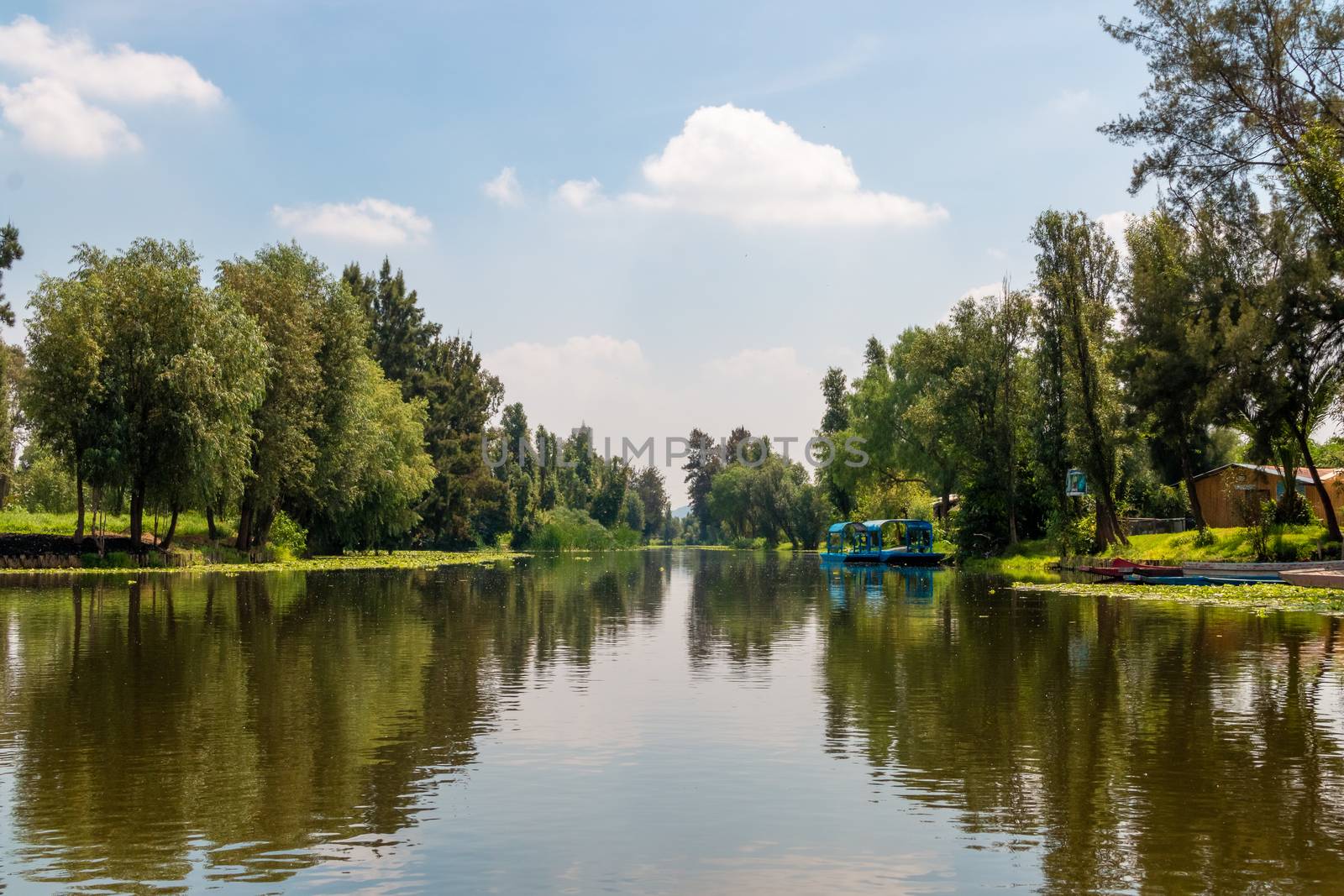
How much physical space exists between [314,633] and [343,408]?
44.9 metres

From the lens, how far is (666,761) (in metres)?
13.2

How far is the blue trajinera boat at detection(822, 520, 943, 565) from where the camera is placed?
78.8m

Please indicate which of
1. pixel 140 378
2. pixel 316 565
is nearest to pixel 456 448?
pixel 316 565

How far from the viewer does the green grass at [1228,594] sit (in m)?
35.1

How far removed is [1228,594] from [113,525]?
64.6 meters

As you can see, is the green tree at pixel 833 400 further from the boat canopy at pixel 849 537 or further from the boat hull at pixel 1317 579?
the boat hull at pixel 1317 579

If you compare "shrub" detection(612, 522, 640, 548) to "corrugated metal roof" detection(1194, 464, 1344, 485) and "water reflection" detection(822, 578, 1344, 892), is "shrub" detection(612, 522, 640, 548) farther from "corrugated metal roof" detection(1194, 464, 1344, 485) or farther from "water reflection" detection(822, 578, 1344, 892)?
"water reflection" detection(822, 578, 1344, 892)

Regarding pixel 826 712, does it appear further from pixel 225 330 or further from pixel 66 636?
pixel 225 330

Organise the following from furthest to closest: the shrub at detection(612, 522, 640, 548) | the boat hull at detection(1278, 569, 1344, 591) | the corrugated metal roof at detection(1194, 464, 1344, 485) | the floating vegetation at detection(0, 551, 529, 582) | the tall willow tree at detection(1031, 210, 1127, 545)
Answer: the shrub at detection(612, 522, 640, 548) → the corrugated metal roof at detection(1194, 464, 1344, 485) → the tall willow tree at detection(1031, 210, 1127, 545) → the floating vegetation at detection(0, 551, 529, 582) → the boat hull at detection(1278, 569, 1344, 591)

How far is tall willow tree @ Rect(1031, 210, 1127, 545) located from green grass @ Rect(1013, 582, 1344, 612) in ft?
39.2

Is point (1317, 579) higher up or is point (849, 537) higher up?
point (849, 537)

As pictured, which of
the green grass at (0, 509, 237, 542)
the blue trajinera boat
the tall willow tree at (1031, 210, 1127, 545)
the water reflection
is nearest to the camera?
the water reflection

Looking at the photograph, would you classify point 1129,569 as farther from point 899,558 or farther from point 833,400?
point 833,400

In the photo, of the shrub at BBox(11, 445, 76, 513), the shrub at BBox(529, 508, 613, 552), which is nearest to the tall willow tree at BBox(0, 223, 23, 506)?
the shrub at BBox(11, 445, 76, 513)
